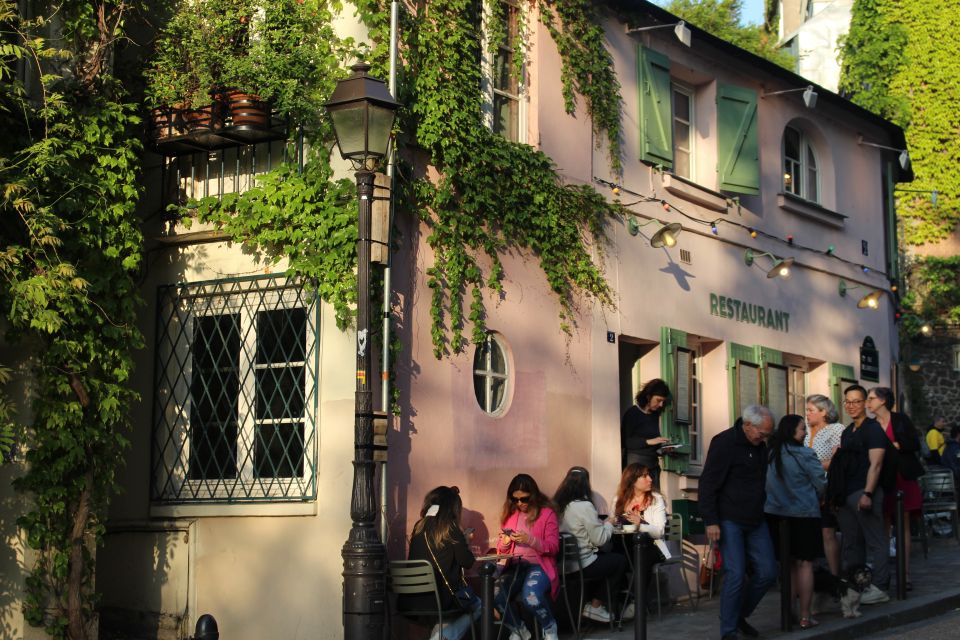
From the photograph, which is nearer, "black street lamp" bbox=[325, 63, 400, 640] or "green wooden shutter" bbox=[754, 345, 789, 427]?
"black street lamp" bbox=[325, 63, 400, 640]

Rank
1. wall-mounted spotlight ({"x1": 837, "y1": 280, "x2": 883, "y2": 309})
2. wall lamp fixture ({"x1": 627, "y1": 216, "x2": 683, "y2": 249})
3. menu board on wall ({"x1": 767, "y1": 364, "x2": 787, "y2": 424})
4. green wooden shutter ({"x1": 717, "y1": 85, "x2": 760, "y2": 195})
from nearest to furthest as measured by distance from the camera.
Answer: wall lamp fixture ({"x1": 627, "y1": 216, "x2": 683, "y2": 249}), green wooden shutter ({"x1": 717, "y1": 85, "x2": 760, "y2": 195}), menu board on wall ({"x1": 767, "y1": 364, "x2": 787, "y2": 424}), wall-mounted spotlight ({"x1": 837, "y1": 280, "x2": 883, "y2": 309})

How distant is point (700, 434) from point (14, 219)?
318 inches

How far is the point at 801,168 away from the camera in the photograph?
58.1ft

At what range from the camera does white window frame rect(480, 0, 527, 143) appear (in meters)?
12.4

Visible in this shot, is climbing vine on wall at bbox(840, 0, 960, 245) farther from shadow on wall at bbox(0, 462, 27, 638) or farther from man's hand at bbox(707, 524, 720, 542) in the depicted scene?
shadow on wall at bbox(0, 462, 27, 638)

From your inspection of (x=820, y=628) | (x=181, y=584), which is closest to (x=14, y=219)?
(x=181, y=584)

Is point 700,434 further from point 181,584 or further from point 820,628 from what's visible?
point 181,584

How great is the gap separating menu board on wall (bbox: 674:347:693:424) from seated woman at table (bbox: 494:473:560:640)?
405 centimetres

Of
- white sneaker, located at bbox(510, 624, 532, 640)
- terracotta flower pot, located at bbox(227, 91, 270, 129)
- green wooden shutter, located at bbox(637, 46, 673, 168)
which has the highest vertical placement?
green wooden shutter, located at bbox(637, 46, 673, 168)

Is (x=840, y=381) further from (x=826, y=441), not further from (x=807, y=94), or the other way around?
(x=826, y=441)

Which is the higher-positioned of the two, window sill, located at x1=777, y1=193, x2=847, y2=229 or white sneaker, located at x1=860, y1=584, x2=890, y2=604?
window sill, located at x1=777, y1=193, x2=847, y2=229

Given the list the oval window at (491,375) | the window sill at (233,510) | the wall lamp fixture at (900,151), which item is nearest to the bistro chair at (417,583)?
the window sill at (233,510)

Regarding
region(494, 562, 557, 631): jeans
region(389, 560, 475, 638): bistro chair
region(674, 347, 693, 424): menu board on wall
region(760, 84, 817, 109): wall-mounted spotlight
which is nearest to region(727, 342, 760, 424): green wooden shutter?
region(674, 347, 693, 424): menu board on wall

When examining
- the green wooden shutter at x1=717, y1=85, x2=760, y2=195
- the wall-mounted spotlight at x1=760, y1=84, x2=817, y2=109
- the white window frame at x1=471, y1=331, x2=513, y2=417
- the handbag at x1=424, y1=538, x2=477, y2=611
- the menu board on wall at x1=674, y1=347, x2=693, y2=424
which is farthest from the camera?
the wall-mounted spotlight at x1=760, y1=84, x2=817, y2=109
